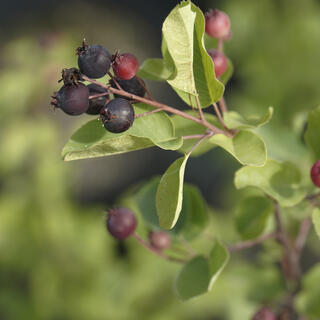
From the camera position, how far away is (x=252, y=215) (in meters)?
1.19

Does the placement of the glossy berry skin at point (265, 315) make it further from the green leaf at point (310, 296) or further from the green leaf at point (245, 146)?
the green leaf at point (245, 146)

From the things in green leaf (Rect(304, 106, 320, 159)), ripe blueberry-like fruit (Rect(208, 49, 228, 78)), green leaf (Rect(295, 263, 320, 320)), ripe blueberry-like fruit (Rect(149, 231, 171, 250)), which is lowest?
green leaf (Rect(295, 263, 320, 320))

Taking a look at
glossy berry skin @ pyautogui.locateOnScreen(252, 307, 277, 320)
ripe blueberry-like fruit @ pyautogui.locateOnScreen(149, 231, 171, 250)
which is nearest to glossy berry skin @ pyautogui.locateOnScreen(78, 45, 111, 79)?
ripe blueberry-like fruit @ pyautogui.locateOnScreen(149, 231, 171, 250)

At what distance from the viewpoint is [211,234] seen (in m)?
1.38

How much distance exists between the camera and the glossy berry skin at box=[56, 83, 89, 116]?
81 cm

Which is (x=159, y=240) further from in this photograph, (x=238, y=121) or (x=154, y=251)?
(x=238, y=121)

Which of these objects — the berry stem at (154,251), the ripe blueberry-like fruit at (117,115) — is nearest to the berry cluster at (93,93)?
the ripe blueberry-like fruit at (117,115)

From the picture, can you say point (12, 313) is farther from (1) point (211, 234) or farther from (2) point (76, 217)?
(1) point (211, 234)

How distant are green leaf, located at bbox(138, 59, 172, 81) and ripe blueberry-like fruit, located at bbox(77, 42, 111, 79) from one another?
19 centimetres

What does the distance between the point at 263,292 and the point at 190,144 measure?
26.5 inches

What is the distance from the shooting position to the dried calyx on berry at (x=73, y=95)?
812 mm

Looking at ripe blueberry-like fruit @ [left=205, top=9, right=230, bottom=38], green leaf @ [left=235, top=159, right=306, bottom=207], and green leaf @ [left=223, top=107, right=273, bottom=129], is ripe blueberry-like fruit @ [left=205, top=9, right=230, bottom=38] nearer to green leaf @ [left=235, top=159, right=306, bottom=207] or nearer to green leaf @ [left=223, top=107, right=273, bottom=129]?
green leaf @ [left=223, top=107, right=273, bottom=129]

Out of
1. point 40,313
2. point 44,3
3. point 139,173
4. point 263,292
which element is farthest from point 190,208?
point 44,3

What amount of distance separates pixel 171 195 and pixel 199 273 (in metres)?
0.35
